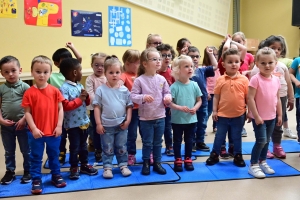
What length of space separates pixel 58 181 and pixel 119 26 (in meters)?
3.48

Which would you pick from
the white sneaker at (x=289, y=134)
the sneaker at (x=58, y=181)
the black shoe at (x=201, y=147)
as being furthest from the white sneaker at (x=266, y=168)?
the sneaker at (x=58, y=181)

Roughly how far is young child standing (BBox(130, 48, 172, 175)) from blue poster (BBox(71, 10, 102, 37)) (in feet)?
8.47

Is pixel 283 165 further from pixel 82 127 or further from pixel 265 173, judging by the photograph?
pixel 82 127

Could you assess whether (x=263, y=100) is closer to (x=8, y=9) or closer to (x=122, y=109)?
(x=122, y=109)

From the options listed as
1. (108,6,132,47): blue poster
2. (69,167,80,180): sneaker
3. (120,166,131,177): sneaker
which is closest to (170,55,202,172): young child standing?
(120,166,131,177): sneaker

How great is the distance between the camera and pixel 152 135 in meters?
2.75

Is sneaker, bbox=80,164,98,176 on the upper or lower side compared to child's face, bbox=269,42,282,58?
lower

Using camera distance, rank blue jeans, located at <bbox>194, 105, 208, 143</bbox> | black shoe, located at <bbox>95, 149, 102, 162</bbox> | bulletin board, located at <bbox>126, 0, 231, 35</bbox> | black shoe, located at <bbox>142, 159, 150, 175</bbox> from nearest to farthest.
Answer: black shoe, located at <bbox>142, 159, 150, 175</bbox> < black shoe, located at <bbox>95, 149, 102, 162</bbox> < blue jeans, located at <bbox>194, 105, 208, 143</bbox> < bulletin board, located at <bbox>126, 0, 231, 35</bbox>

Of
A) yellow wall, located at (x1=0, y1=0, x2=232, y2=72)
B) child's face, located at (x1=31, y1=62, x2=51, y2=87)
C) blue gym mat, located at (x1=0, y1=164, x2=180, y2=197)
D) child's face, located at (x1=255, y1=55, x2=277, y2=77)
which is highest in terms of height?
yellow wall, located at (x1=0, y1=0, x2=232, y2=72)

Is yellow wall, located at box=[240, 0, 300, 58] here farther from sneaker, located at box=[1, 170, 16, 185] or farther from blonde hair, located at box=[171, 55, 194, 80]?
sneaker, located at box=[1, 170, 16, 185]

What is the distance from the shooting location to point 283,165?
2.98 metres

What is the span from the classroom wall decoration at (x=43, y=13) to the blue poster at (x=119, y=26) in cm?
90

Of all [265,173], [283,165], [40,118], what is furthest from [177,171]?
[40,118]

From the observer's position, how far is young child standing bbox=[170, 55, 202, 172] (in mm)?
2773
